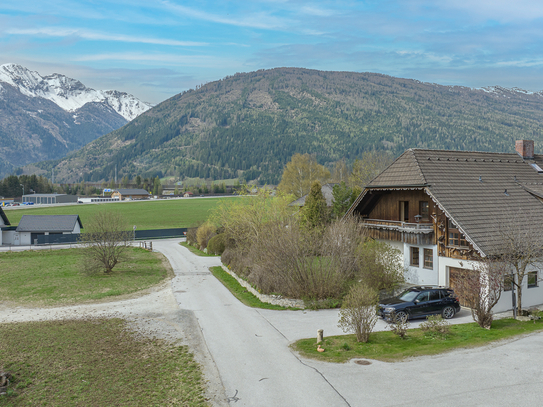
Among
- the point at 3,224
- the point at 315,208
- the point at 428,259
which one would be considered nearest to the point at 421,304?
the point at 428,259

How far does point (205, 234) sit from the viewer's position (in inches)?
2297

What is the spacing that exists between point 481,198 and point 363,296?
14023 millimetres

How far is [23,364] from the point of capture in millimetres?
15547

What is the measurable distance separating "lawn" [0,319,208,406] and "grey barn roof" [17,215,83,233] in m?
54.8

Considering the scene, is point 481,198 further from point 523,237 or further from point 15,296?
point 15,296

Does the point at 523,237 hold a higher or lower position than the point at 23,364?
higher

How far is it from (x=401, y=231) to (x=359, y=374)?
16094 mm

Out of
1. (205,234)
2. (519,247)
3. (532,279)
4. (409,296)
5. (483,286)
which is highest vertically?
(519,247)

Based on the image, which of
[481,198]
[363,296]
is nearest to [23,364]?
[363,296]

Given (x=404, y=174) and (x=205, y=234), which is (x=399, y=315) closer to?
(x=404, y=174)

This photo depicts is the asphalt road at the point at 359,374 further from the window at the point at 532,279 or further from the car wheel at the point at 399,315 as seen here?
the window at the point at 532,279

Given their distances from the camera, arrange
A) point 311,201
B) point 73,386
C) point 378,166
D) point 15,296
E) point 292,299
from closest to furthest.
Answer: point 73,386
point 292,299
point 15,296
point 311,201
point 378,166

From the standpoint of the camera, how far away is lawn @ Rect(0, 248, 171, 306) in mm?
28766

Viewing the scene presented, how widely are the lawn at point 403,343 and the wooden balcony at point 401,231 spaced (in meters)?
7.75
